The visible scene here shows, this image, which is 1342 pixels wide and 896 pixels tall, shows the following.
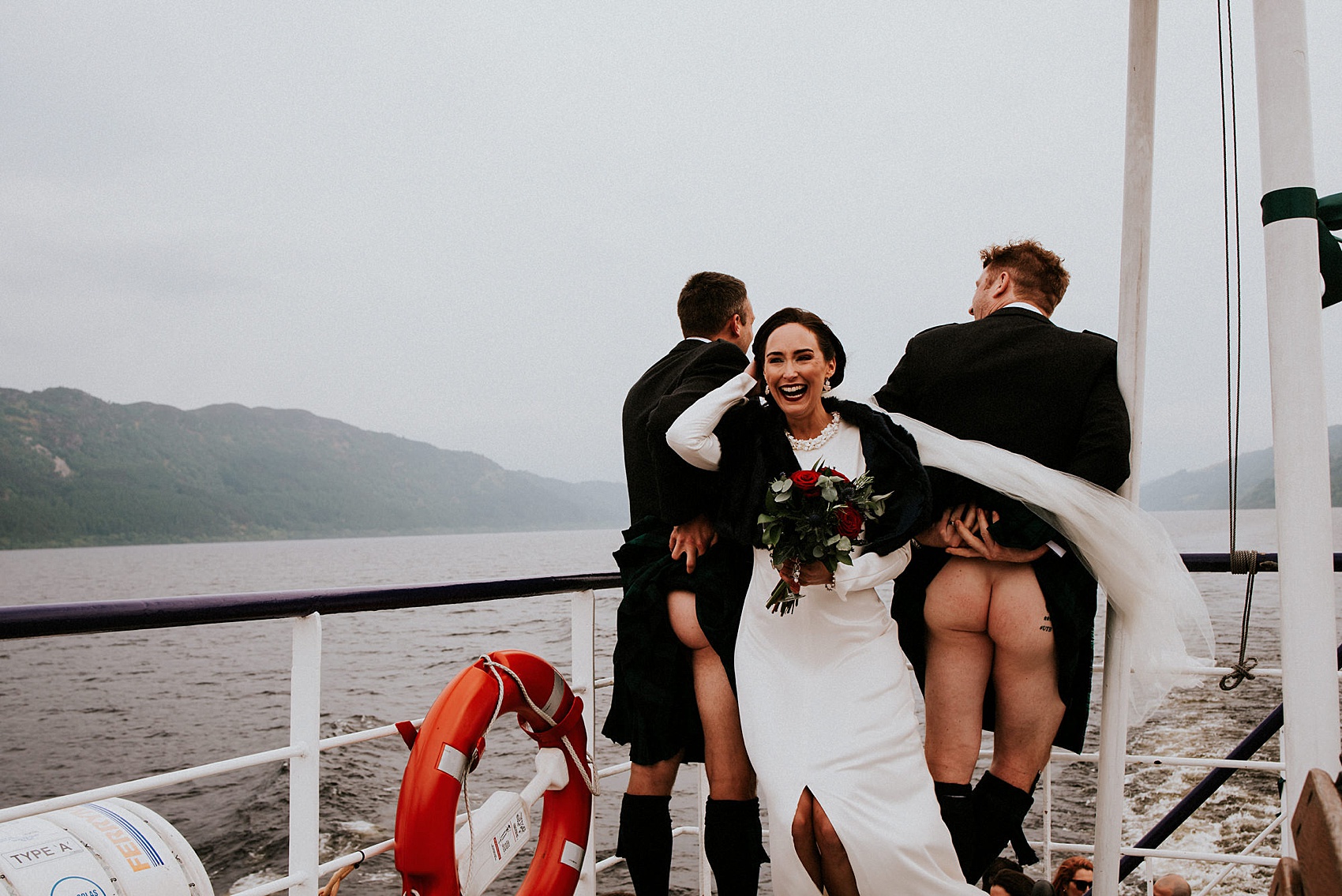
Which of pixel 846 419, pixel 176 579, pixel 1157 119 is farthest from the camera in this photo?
pixel 176 579

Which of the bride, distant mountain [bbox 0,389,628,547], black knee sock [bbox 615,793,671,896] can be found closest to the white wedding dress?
the bride

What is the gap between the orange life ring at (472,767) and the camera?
5.74ft

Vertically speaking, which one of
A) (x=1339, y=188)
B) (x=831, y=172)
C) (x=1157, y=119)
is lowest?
(x=1339, y=188)

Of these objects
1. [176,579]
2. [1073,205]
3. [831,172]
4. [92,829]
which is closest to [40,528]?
[176,579]

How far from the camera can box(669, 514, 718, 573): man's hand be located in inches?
84.8

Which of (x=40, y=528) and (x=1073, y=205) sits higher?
(x=1073, y=205)

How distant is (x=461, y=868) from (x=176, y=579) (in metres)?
60.4

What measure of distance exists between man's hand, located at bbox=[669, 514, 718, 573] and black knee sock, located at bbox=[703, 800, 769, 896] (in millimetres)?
567

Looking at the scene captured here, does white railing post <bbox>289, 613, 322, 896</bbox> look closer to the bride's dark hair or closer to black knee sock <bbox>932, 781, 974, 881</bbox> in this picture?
the bride's dark hair

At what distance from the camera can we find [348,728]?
16.6 metres

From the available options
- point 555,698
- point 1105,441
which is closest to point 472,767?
point 555,698

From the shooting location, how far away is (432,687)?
2239 cm

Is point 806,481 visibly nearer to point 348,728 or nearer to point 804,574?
point 804,574

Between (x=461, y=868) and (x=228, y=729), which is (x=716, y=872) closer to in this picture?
(x=461, y=868)
